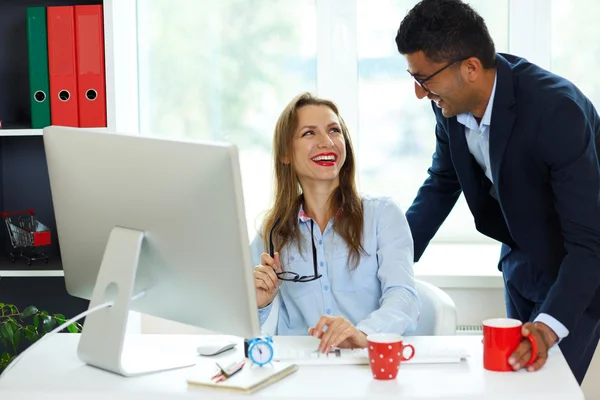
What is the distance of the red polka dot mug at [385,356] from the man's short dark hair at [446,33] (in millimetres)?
769

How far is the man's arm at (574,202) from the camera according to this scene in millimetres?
1837

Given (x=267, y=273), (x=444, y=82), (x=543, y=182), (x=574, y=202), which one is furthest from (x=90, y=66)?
(x=574, y=202)

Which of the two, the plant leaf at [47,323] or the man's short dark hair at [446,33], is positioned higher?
the man's short dark hair at [446,33]

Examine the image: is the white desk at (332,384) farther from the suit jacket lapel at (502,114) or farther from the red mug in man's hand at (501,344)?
the suit jacket lapel at (502,114)

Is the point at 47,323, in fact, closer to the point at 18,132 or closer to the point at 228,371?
the point at 18,132

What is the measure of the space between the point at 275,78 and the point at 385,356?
6.53 ft

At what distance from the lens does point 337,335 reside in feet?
5.82

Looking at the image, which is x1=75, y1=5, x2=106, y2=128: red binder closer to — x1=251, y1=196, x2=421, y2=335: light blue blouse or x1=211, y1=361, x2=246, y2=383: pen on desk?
x1=251, y1=196, x2=421, y2=335: light blue blouse

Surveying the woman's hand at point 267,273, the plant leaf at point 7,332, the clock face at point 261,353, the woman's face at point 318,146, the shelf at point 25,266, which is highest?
the woman's face at point 318,146

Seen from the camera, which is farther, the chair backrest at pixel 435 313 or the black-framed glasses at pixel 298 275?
the black-framed glasses at pixel 298 275

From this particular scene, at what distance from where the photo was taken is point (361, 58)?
332cm

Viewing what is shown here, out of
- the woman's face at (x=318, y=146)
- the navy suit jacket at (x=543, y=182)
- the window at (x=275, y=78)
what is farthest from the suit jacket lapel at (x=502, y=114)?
the window at (x=275, y=78)

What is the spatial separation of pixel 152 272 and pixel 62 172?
0.94 feet

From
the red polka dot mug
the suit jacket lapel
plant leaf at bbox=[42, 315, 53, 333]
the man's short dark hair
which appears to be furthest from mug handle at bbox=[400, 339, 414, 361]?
plant leaf at bbox=[42, 315, 53, 333]
